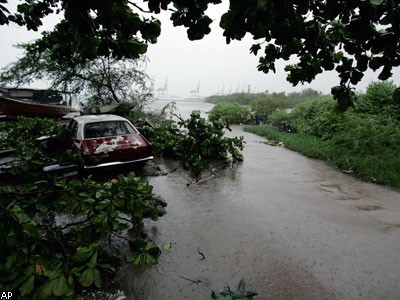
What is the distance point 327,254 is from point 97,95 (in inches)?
563

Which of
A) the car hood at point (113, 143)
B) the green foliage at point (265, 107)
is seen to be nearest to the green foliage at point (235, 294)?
the car hood at point (113, 143)

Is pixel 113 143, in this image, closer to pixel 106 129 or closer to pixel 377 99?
pixel 106 129

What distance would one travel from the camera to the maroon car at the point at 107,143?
6.36 meters

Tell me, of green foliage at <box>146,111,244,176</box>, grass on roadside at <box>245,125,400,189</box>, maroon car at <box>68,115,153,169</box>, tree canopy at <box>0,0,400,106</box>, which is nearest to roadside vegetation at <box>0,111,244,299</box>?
tree canopy at <box>0,0,400,106</box>

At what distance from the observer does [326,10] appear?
134cm

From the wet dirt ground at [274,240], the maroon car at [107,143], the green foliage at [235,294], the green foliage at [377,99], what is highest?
Result: the green foliage at [377,99]

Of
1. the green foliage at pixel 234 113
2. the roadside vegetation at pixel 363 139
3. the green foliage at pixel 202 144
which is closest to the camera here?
the roadside vegetation at pixel 363 139

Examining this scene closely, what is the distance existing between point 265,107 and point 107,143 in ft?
61.6

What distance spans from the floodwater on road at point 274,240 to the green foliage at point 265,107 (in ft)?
53.1

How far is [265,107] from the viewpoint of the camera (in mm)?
23109

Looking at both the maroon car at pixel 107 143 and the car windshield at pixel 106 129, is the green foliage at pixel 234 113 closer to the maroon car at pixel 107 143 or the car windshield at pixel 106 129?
the car windshield at pixel 106 129

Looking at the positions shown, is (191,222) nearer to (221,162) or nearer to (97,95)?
(221,162)

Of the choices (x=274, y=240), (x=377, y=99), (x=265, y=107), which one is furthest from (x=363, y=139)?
(x=265, y=107)

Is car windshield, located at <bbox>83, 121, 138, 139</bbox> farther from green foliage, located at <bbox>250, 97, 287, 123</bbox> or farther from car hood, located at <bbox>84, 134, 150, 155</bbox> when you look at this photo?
green foliage, located at <bbox>250, 97, 287, 123</bbox>
